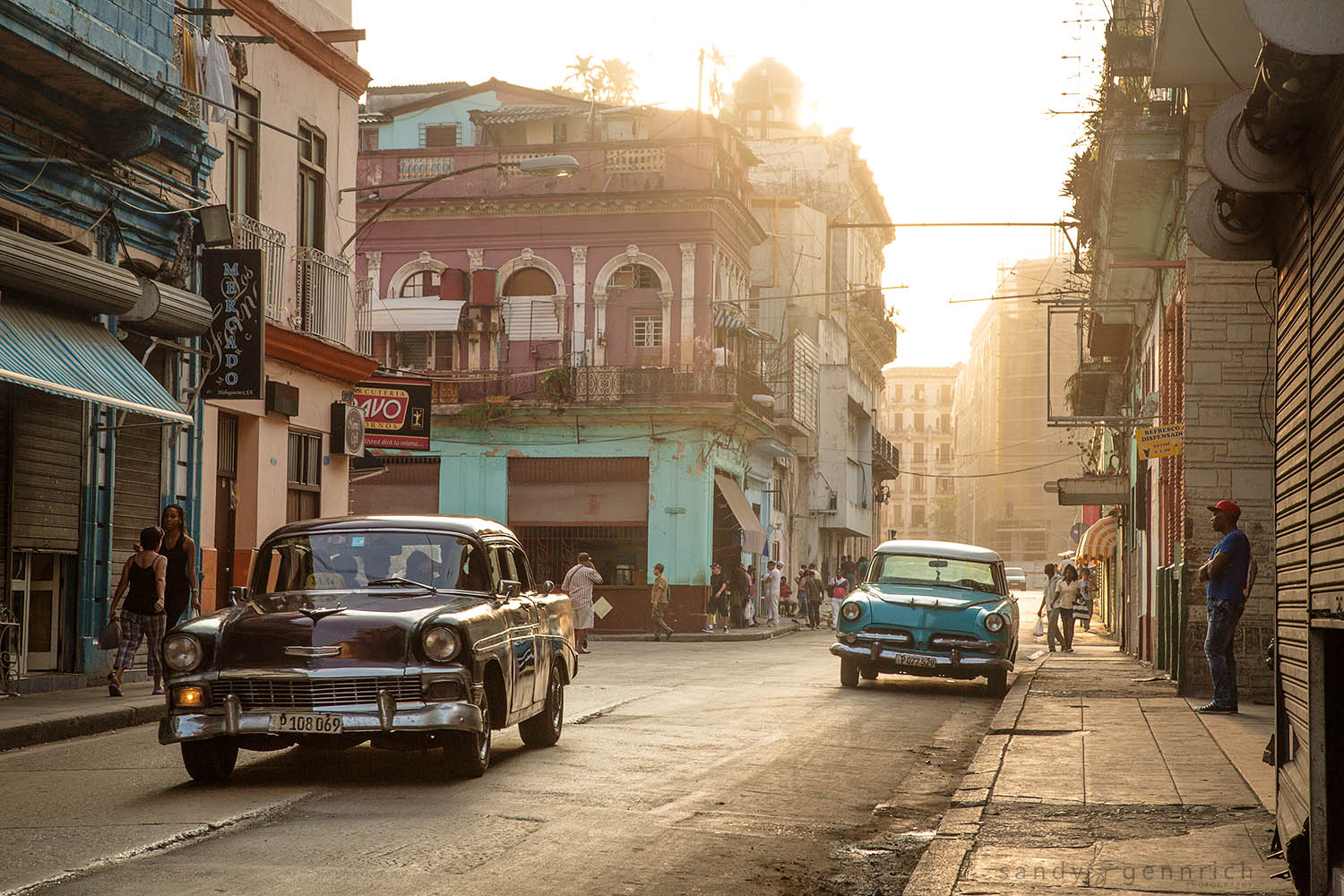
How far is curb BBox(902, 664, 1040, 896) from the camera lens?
6648 millimetres

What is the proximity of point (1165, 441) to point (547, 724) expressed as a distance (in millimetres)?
9765

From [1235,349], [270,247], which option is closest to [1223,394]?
[1235,349]

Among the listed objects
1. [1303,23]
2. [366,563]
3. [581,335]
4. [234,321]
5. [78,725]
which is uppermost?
[581,335]

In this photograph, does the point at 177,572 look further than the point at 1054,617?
No

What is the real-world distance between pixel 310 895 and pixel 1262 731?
29.6 feet

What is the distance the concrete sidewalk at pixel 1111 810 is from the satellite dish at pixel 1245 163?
2768 mm

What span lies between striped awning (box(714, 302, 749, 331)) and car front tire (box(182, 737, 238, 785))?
30615 millimetres

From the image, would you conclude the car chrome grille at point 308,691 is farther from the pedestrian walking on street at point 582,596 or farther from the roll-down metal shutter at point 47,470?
the pedestrian walking on street at point 582,596

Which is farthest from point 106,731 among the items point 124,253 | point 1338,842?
point 1338,842

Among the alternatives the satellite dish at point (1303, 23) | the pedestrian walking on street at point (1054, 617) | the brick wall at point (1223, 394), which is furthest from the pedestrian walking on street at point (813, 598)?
the satellite dish at point (1303, 23)

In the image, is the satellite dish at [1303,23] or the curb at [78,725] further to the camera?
the curb at [78,725]

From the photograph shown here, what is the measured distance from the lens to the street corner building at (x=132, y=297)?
15.3 metres

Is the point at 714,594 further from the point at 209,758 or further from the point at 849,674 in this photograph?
the point at 209,758

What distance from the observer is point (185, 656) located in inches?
370
